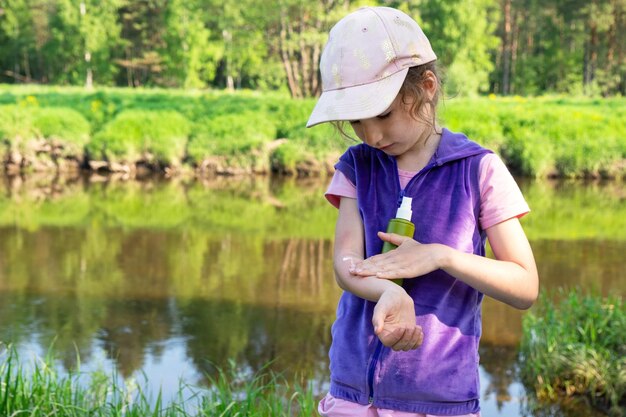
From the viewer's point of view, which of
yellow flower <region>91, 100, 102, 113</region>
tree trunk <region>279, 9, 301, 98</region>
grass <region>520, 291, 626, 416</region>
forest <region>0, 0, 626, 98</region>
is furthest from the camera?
forest <region>0, 0, 626, 98</region>

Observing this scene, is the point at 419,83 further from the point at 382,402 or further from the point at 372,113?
the point at 382,402

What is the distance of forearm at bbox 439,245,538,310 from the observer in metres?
1.37

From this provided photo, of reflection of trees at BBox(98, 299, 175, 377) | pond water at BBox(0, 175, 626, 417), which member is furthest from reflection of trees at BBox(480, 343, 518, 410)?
reflection of trees at BBox(98, 299, 175, 377)

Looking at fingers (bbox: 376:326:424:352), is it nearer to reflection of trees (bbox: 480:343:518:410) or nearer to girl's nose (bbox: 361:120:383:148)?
girl's nose (bbox: 361:120:383:148)

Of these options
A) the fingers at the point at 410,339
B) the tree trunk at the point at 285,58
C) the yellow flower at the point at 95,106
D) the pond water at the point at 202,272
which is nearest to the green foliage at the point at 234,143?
the pond water at the point at 202,272

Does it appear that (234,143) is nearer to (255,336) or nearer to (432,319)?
(255,336)

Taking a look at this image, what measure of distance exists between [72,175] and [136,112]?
1.64 m

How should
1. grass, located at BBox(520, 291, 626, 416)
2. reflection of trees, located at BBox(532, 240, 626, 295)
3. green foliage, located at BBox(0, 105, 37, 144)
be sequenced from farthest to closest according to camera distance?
green foliage, located at BBox(0, 105, 37, 144) → reflection of trees, located at BBox(532, 240, 626, 295) → grass, located at BBox(520, 291, 626, 416)

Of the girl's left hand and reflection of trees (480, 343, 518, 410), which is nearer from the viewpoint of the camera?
the girl's left hand

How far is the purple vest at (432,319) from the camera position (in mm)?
1452

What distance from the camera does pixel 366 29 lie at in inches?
56.0

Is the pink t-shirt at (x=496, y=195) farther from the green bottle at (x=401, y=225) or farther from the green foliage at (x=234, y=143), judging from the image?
the green foliage at (x=234, y=143)

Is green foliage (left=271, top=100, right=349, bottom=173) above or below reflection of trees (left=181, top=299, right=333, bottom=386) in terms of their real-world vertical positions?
above

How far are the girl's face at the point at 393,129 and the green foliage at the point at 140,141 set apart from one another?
12023mm
